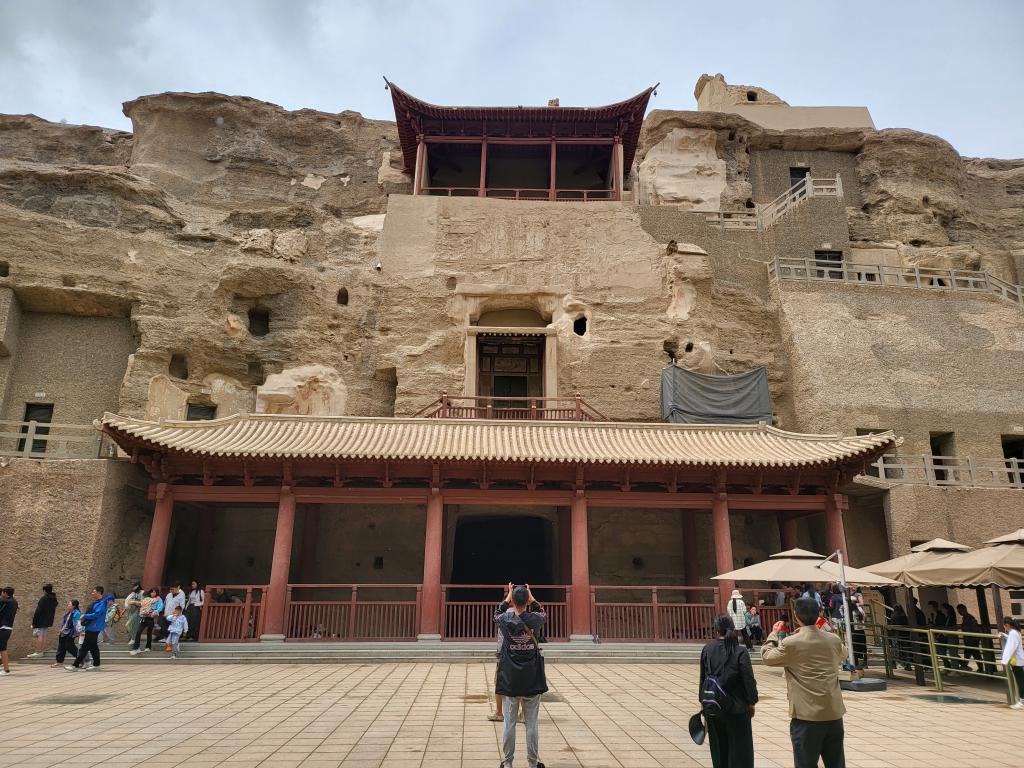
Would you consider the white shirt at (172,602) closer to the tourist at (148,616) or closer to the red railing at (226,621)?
the tourist at (148,616)

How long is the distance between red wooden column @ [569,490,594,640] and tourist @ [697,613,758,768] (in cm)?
971

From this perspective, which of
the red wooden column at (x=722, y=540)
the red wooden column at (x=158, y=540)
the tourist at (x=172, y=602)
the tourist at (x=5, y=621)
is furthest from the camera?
the red wooden column at (x=722, y=540)

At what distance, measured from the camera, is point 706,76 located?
37.3 metres

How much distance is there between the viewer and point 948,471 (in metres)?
19.2

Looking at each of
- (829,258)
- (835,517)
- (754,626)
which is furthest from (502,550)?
(829,258)

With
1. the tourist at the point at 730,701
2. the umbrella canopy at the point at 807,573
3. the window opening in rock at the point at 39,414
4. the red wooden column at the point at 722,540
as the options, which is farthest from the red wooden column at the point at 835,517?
the window opening in rock at the point at 39,414

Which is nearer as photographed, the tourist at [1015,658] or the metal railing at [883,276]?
the tourist at [1015,658]

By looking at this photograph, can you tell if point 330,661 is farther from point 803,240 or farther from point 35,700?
point 803,240

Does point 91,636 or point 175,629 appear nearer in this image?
point 91,636

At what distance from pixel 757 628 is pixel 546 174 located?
2234 cm

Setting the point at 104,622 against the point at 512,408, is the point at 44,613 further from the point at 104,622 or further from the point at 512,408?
the point at 512,408

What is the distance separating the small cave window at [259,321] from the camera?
2370cm

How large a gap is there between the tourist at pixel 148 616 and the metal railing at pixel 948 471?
A: 1761 cm

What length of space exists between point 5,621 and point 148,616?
2.48 metres
